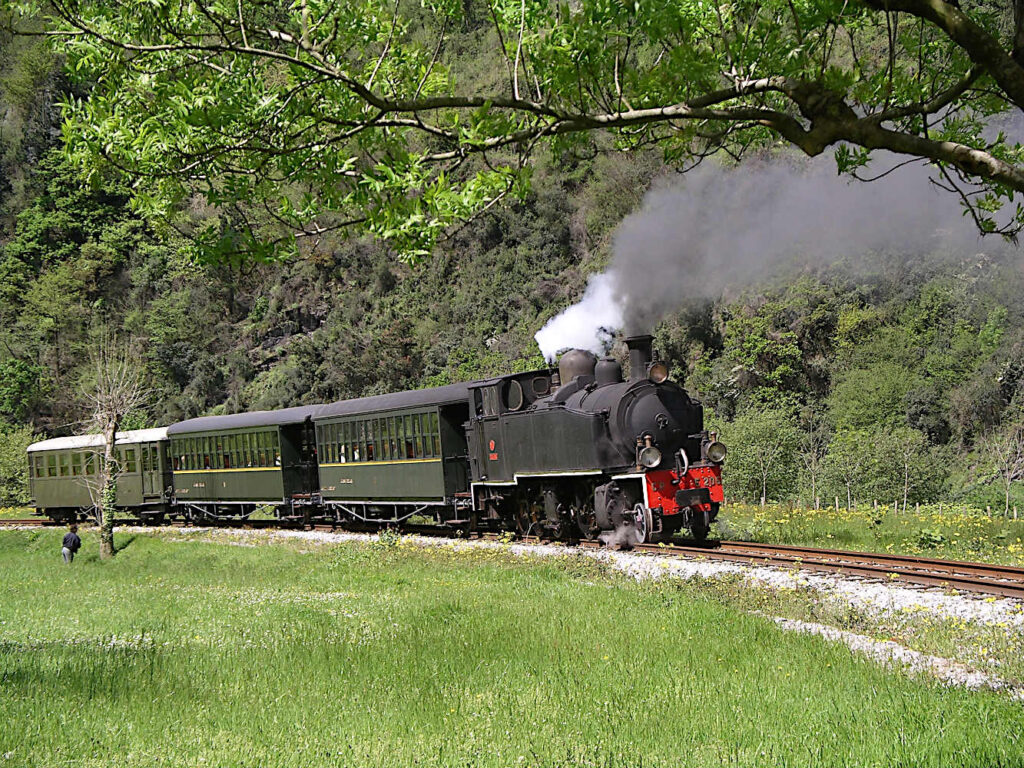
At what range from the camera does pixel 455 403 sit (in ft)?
64.4

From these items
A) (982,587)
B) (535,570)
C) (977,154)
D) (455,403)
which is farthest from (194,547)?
(977,154)

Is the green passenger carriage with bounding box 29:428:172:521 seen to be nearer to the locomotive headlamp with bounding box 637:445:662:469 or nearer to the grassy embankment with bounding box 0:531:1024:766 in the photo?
the grassy embankment with bounding box 0:531:1024:766

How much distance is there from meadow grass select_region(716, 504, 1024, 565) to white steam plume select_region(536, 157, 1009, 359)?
7.03 m

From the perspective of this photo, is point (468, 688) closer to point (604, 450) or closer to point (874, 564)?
point (874, 564)

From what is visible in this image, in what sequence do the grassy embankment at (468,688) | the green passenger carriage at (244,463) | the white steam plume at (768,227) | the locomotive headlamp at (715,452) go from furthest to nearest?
the white steam plume at (768,227)
the green passenger carriage at (244,463)
the locomotive headlamp at (715,452)
the grassy embankment at (468,688)

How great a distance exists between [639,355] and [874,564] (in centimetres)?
578

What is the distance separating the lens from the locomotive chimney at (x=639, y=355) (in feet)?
54.7

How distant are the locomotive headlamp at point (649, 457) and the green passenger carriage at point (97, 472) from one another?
2009 centimetres

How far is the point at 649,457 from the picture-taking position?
51.1 ft

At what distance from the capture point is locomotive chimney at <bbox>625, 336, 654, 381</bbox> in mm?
16688

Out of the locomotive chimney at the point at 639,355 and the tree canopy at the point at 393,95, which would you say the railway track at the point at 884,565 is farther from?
the tree canopy at the point at 393,95

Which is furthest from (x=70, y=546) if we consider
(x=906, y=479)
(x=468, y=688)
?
(x=906, y=479)

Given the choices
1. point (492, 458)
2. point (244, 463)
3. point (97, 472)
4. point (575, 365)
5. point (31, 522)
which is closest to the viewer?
point (575, 365)

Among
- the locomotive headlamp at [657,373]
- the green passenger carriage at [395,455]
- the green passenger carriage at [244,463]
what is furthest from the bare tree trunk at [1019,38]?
the green passenger carriage at [244,463]
